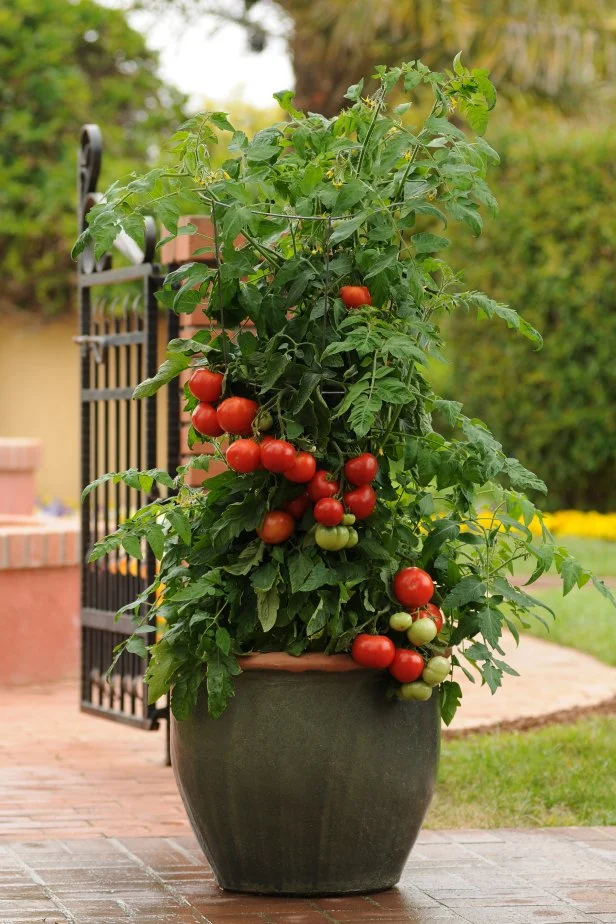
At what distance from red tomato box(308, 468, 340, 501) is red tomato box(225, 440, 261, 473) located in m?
0.14

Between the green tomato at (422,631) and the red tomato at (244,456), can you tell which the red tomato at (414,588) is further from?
the red tomato at (244,456)

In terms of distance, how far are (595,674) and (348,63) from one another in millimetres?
9587

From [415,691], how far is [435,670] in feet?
0.24

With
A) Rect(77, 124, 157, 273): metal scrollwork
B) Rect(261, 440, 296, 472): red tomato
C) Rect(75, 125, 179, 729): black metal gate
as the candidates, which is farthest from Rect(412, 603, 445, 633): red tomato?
Rect(77, 124, 157, 273): metal scrollwork

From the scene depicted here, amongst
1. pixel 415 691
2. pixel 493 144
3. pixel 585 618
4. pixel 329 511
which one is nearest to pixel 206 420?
pixel 329 511

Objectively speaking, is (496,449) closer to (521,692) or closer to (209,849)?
(209,849)

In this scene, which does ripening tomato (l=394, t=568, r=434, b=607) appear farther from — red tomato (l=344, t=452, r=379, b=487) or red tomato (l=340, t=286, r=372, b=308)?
red tomato (l=340, t=286, r=372, b=308)

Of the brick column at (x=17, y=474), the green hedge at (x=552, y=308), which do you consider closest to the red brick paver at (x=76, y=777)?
the brick column at (x=17, y=474)

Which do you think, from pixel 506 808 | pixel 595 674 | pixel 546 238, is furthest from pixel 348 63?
pixel 506 808

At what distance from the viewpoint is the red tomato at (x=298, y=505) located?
144 inches

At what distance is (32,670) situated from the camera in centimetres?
723

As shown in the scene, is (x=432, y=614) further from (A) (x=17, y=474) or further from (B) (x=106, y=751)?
(A) (x=17, y=474)

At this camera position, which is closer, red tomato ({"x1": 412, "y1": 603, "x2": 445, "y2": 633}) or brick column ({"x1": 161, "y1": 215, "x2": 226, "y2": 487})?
red tomato ({"x1": 412, "y1": 603, "x2": 445, "y2": 633})

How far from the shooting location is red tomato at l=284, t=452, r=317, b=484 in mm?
3535
